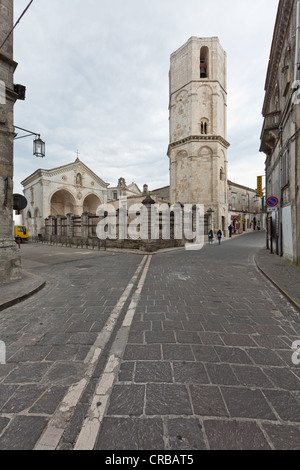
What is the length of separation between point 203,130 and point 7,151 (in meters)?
28.5

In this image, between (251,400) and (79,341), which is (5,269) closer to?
(79,341)

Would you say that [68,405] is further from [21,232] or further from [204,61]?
[204,61]

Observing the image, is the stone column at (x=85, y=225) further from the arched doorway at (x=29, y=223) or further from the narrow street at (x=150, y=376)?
the arched doorway at (x=29, y=223)

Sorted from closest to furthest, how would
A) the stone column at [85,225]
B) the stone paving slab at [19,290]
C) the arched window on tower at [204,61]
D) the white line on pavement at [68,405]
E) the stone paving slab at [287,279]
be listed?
the white line on pavement at [68,405], the stone paving slab at [19,290], the stone paving slab at [287,279], the stone column at [85,225], the arched window on tower at [204,61]

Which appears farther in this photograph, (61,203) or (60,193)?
(61,203)

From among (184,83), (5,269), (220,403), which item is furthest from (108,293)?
(184,83)

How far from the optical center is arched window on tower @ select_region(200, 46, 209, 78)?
29.0 m

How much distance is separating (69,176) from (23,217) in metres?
11.4

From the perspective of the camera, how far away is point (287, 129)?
9.44 meters

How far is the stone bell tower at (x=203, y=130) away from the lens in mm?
27750

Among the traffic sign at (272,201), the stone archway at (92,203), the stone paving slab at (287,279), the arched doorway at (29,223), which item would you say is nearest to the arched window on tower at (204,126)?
the traffic sign at (272,201)

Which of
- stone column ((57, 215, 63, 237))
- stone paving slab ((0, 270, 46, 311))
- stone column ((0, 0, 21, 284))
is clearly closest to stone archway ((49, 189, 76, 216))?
stone column ((57, 215, 63, 237))

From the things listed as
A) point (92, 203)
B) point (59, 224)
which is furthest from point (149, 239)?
point (92, 203)

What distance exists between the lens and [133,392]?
78.5 inches
